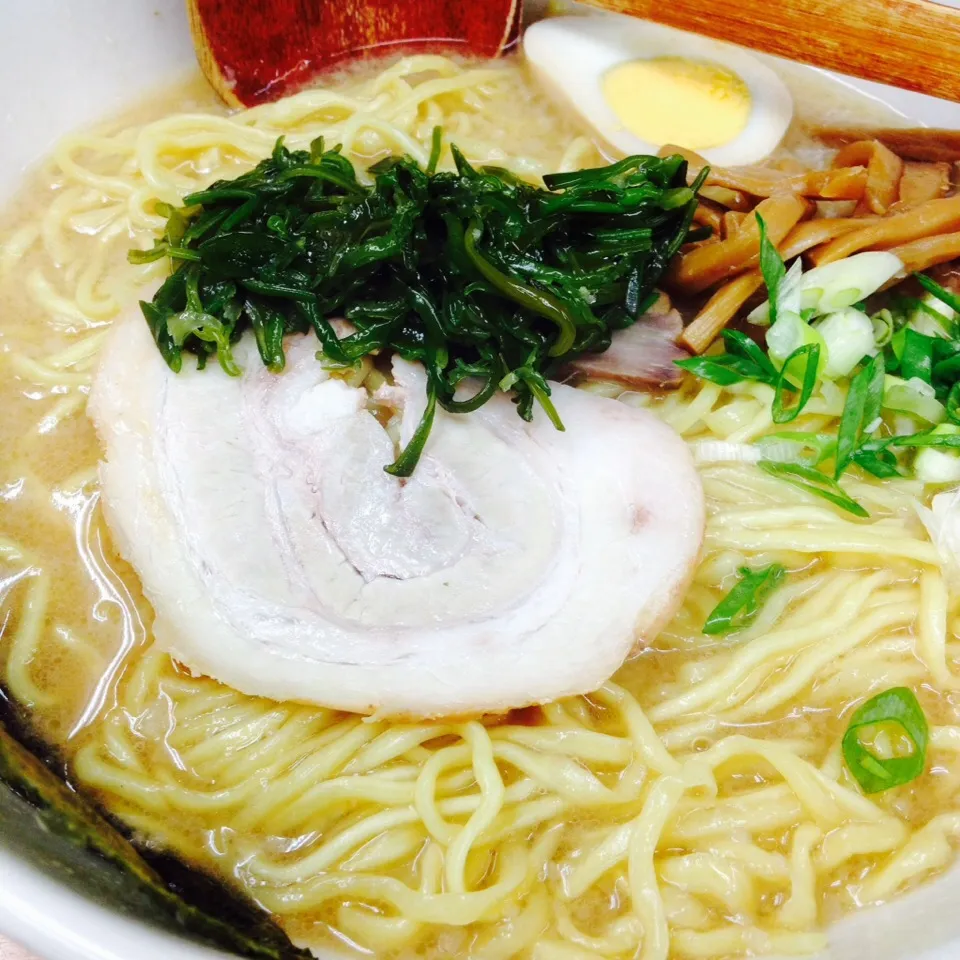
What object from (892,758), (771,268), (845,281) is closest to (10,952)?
(892,758)

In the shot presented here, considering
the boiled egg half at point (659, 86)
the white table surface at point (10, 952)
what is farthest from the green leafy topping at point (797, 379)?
the white table surface at point (10, 952)

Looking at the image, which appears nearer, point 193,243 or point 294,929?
point 294,929

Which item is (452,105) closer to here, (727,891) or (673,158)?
(673,158)

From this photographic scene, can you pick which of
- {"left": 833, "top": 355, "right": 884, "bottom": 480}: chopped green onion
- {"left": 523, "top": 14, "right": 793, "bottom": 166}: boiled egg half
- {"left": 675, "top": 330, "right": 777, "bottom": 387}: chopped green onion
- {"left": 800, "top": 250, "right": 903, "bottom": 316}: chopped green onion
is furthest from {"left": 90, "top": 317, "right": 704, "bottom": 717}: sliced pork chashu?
{"left": 523, "top": 14, "right": 793, "bottom": 166}: boiled egg half

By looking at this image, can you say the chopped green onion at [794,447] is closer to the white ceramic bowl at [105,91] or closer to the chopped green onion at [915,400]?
the chopped green onion at [915,400]

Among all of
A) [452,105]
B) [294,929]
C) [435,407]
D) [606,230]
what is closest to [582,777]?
[294,929]

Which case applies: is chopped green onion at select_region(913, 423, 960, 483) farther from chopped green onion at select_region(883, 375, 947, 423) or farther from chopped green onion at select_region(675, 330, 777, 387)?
chopped green onion at select_region(675, 330, 777, 387)
